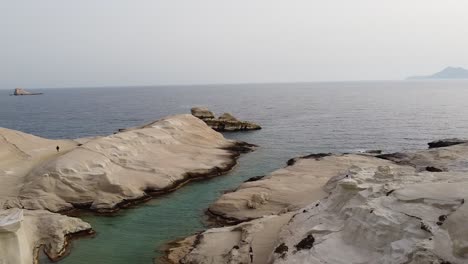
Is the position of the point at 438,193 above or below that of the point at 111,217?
above

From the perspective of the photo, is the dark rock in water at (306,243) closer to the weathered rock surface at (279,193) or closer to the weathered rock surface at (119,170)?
the weathered rock surface at (279,193)

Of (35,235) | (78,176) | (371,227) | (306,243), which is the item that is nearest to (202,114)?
(78,176)

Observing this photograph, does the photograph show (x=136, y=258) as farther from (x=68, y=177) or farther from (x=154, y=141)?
(x=154, y=141)

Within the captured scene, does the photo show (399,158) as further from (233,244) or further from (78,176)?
(78,176)

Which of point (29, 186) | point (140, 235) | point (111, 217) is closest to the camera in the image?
point (140, 235)

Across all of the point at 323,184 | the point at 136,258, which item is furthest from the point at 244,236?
the point at 323,184

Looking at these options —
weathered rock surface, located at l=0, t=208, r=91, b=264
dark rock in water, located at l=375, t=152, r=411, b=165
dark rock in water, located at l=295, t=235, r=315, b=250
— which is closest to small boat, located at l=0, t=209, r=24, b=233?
weathered rock surface, located at l=0, t=208, r=91, b=264
